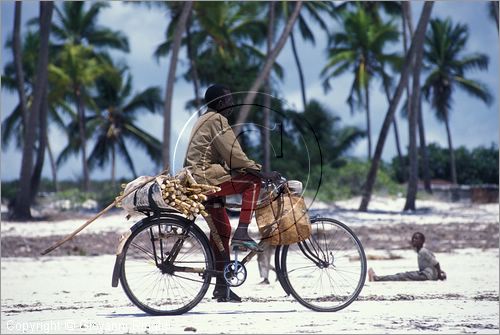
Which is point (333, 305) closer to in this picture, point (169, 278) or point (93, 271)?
point (169, 278)

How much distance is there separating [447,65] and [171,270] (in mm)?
46498

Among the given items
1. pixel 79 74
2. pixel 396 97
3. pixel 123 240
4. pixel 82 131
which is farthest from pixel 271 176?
pixel 82 131

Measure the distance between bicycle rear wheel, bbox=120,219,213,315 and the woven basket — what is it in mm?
466

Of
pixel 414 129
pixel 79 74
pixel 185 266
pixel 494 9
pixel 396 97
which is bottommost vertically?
pixel 185 266

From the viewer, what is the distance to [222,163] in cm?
641

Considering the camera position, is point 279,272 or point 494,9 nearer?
point 279,272

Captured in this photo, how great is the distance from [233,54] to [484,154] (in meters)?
21.1

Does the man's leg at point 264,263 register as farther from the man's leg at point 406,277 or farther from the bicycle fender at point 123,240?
the bicycle fender at point 123,240

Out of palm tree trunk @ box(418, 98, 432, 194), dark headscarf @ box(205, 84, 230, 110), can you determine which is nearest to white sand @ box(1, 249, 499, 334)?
dark headscarf @ box(205, 84, 230, 110)

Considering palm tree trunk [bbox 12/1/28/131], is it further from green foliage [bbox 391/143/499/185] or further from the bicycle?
green foliage [bbox 391/143/499/185]

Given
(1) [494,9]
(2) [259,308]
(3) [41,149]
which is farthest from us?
(3) [41,149]

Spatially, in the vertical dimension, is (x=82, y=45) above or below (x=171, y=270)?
above

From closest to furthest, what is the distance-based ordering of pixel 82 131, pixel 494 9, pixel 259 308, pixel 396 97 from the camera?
pixel 259 308 → pixel 494 9 → pixel 396 97 → pixel 82 131

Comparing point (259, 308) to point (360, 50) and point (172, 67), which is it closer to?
point (172, 67)
